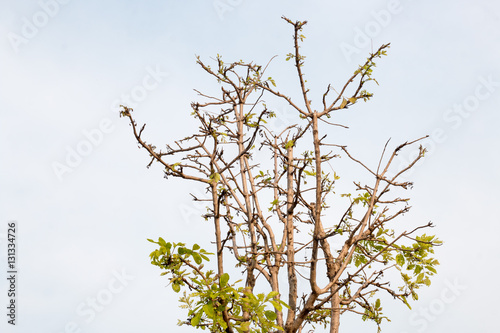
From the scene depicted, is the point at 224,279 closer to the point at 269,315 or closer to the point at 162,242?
the point at 269,315

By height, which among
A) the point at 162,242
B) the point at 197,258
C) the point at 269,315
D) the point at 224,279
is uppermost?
the point at 162,242

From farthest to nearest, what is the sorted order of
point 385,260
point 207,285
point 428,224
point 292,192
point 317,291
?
point 292,192
point 385,260
point 428,224
point 317,291
point 207,285

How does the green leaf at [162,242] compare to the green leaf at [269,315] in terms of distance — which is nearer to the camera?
the green leaf at [269,315]

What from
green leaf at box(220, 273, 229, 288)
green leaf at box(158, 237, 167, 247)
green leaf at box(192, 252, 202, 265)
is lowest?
green leaf at box(220, 273, 229, 288)

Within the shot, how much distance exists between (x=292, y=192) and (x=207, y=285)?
1777 millimetres

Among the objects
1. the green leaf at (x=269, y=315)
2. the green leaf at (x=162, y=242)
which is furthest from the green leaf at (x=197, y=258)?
the green leaf at (x=269, y=315)

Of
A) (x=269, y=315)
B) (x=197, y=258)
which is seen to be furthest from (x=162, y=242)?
(x=269, y=315)

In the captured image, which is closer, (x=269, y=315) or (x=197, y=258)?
(x=269, y=315)

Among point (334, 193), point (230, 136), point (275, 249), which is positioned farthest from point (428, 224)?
point (230, 136)

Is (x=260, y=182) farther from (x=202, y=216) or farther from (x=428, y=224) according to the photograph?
(x=428, y=224)

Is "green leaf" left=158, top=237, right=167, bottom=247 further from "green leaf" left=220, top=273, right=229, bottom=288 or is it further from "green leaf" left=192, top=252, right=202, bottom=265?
"green leaf" left=220, top=273, right=229, bottom=288

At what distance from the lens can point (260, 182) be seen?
508 cm

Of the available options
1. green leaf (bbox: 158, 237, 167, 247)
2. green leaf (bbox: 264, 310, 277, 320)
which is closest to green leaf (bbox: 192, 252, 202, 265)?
green leaf (bbox: 158, 237, 167, 247)

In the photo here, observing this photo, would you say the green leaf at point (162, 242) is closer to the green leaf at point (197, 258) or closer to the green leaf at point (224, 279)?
the green leaf at point (197, 258)
